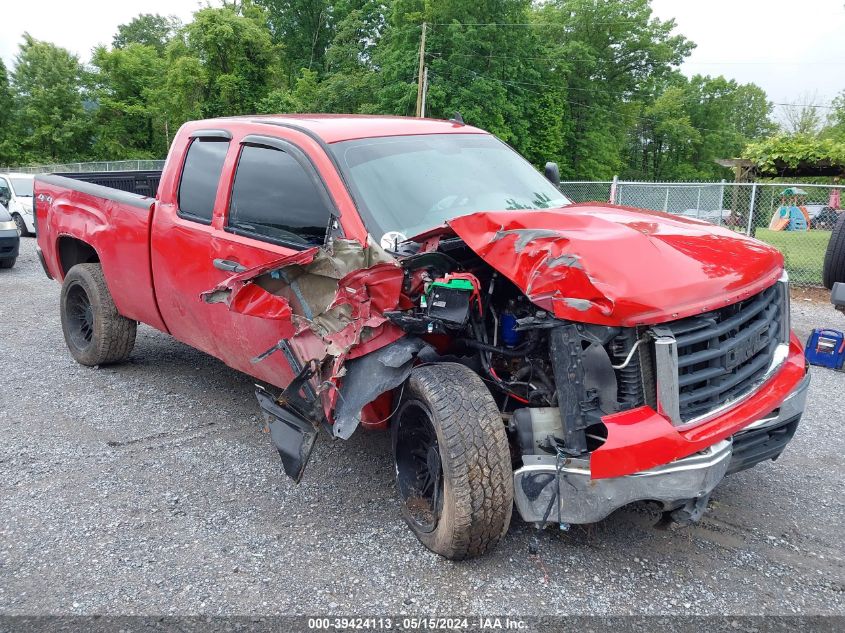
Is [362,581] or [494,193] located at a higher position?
[494,193]

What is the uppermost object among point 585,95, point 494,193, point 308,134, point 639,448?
point 585,95

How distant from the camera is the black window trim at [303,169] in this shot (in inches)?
145

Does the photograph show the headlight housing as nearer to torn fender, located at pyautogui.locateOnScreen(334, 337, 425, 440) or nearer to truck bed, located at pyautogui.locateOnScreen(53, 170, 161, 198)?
torn fender, located at pyautogui.locateOnScreen(334, 337, 425, 440)

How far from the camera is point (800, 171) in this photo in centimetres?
1418

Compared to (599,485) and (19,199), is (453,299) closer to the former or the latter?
(599,485)

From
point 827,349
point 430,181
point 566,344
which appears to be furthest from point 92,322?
point 827,349

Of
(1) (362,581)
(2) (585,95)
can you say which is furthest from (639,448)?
(2) (585,95)

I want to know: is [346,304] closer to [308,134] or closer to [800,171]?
[308,134]

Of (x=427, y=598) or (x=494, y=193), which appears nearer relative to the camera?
(x=427, y=598)

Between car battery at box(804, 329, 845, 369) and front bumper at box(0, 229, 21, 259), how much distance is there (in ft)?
39.8

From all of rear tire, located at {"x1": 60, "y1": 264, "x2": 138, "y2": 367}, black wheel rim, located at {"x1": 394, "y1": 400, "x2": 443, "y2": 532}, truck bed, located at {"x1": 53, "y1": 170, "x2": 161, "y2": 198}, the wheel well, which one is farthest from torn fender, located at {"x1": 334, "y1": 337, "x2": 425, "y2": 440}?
truck bed, located at {"x1": 53, "y1": 170, "x2": 161, "y2": 198}

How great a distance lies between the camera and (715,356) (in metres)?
2.95

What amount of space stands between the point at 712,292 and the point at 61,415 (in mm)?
4441

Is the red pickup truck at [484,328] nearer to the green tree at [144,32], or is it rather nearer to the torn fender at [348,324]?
the torn fender at [348,324]
